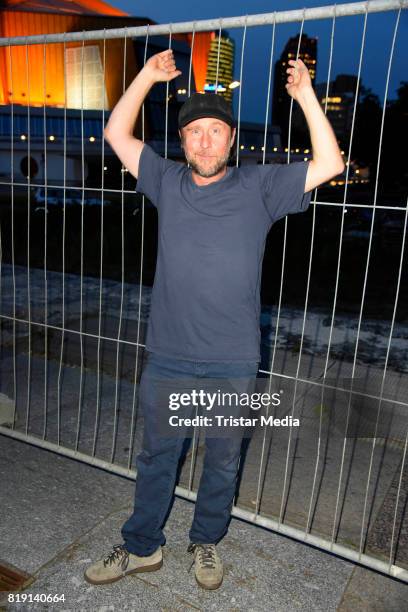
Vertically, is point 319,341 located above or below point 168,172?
below

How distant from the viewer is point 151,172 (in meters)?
2.55

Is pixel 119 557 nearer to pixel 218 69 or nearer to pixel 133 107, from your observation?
pixel 133 107

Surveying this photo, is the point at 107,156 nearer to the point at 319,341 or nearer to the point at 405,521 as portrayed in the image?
the point at 319,341

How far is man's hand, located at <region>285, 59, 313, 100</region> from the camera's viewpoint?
2258 millimetres

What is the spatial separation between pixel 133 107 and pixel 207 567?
7.39 feet

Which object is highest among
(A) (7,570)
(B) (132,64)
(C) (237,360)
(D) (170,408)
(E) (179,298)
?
(B) (132,64)

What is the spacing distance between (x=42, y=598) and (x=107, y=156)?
49766 millimetres

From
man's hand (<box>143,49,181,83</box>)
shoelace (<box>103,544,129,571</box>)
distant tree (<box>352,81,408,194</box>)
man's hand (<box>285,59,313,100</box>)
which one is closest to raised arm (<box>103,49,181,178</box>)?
man's hand (<box>143,49,181,83</box>)

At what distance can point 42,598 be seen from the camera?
2420 mm

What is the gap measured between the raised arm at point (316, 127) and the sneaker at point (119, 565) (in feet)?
6.57

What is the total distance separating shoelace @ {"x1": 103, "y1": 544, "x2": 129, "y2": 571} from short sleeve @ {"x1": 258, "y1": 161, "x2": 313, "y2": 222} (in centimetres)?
180

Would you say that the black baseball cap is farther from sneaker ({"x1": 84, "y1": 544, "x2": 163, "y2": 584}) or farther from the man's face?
sneaker ({"x1": 84, "y1": 544, "x2": 163, "y2": 584})

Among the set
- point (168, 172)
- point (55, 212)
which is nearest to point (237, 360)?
point (168, 172)

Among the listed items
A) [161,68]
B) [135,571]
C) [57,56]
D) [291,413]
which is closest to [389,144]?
[57,56]
